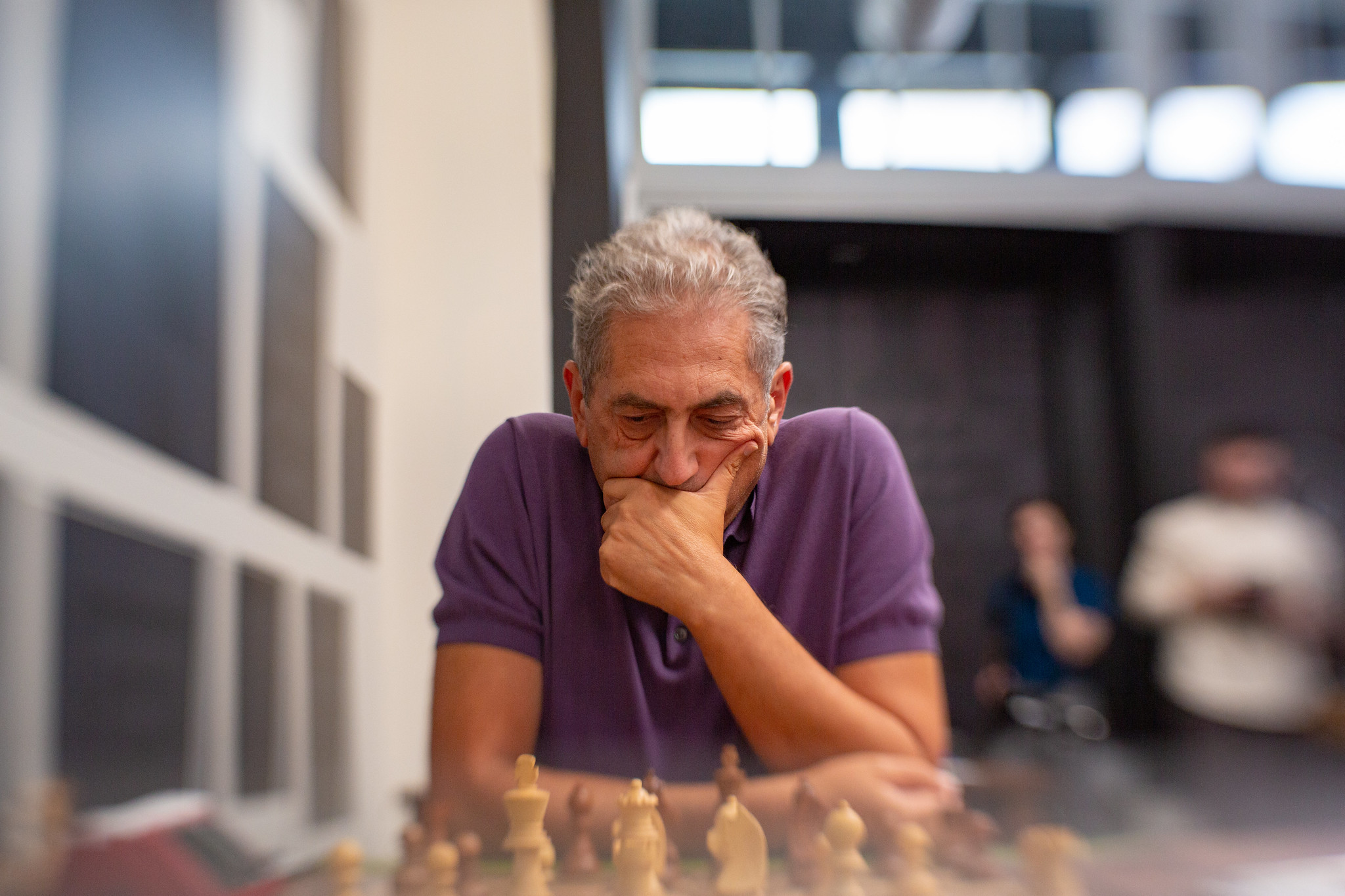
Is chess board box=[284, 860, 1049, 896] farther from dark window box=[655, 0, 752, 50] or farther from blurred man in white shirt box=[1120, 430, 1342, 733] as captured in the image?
dark window box=[655, 0, 752, 50]

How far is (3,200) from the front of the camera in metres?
0.50

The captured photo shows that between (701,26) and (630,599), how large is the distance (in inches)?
22.6

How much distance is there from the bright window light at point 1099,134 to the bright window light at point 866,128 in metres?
0.18

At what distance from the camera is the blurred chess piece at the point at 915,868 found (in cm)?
55

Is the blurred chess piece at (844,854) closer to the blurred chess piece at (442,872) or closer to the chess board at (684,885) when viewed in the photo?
the chess board at (684,885)

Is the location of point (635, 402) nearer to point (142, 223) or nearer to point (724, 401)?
point (724, 401)

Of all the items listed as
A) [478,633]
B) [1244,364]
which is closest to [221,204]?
[478,633]

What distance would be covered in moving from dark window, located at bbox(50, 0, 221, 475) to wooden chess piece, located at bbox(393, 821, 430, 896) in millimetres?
311

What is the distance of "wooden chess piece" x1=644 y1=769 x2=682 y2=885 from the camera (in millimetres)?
589

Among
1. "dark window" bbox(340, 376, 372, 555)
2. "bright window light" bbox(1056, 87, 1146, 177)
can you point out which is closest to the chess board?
"dark window" bbox(340, 376, 372, 555)

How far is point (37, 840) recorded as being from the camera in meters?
0.49

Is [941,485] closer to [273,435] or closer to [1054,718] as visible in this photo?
[1054,718]

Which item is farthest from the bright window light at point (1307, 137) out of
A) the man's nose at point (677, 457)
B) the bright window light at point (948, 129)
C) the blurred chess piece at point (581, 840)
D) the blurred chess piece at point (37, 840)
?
the blurred chess piece at point (37, 840)

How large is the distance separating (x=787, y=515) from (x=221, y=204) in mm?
522
